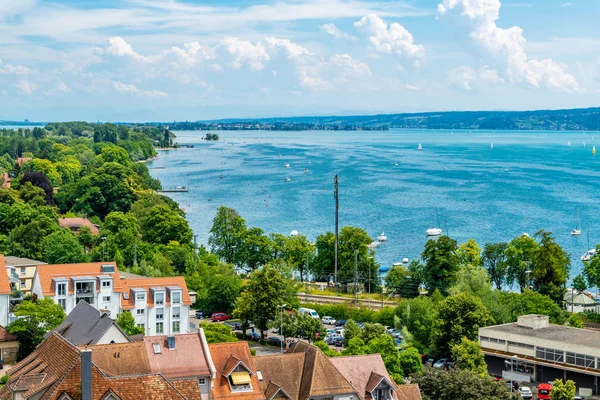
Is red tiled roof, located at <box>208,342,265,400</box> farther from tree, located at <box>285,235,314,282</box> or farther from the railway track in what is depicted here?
tree, located at <box>285,235,314,282</box>

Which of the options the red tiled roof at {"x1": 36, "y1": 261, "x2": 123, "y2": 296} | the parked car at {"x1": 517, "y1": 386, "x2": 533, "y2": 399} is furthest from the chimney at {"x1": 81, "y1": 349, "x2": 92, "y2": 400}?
the red tiled roof at {"x1": 36, "y1": 261, "x2": 123, "y2": 296}

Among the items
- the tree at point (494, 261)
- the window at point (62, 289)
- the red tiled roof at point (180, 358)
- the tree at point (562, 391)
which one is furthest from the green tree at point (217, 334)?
the tree at point (494, 261)

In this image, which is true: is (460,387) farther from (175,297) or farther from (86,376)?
(175,297)

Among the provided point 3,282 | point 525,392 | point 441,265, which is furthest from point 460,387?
point 441,265

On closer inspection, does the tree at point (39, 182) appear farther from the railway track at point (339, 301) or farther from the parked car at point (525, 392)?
the parked car at point (525, 392)

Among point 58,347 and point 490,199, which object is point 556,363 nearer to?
point 58,347
